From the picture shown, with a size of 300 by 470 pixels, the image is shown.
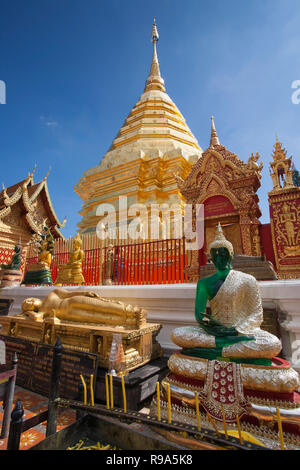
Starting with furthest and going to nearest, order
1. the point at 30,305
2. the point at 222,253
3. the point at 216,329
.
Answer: the point at 30,305 < the point at 222,253 < the point at 216,329

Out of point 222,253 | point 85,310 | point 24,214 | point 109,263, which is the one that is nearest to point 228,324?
point 222,253

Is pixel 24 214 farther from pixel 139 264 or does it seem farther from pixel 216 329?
pixel 216 329

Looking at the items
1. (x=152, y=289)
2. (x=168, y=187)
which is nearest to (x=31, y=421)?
(x=152, y=289)

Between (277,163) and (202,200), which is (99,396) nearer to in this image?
(202,200)

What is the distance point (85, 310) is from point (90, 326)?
225mm

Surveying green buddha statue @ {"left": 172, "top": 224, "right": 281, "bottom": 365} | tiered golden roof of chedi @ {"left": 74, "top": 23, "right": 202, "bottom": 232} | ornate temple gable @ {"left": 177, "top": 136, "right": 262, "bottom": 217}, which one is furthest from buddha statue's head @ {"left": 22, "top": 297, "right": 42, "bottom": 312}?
tiered golden roof of chedi @ {"left": 74, "top": 23, "right": 202, "bottom": 232}

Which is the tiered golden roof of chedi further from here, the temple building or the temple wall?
the temple wall

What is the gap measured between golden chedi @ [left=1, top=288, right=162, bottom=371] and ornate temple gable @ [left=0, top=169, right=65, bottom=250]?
722 centimetres

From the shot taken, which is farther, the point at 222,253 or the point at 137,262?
the point at 137,262

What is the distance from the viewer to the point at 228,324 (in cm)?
187

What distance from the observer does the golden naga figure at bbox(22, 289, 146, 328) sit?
2508 millimetres

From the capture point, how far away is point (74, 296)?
2.89 m

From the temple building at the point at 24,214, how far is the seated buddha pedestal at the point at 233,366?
889 centimetres

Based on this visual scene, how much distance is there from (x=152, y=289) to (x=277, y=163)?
447 centimetres
